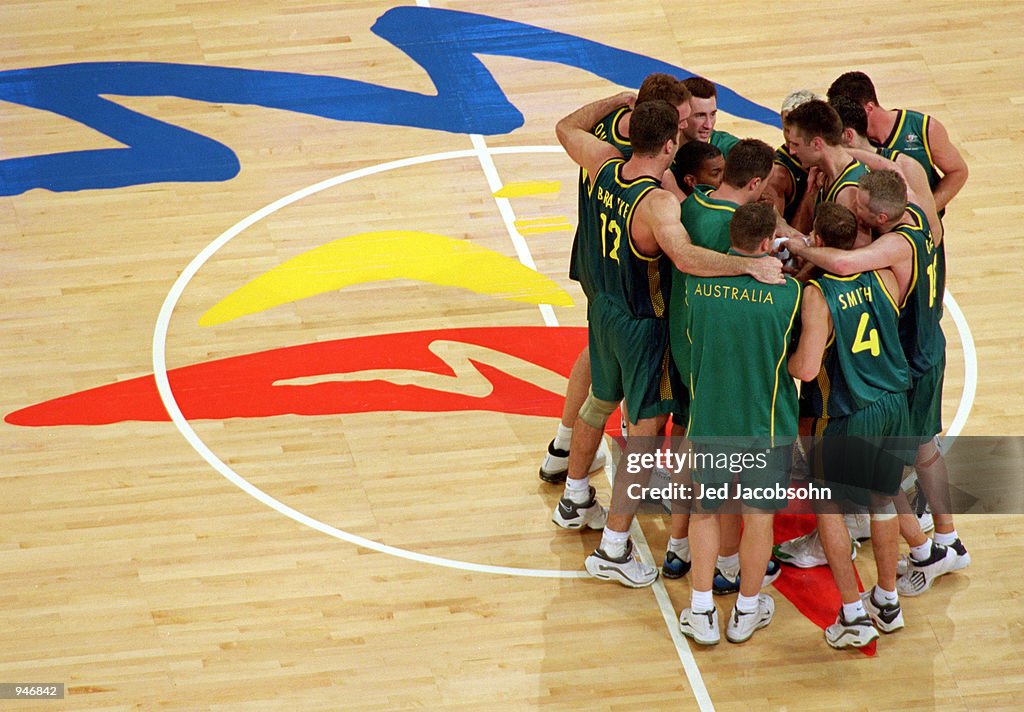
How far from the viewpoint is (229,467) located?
772cm

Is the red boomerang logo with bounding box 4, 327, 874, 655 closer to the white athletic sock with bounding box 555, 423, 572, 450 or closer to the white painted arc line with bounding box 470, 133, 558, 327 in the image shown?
the white painted arc line with bounding box 470, 133, 558, 327

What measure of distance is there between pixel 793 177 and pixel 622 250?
0.98 m

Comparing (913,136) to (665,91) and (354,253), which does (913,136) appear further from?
(354,253)

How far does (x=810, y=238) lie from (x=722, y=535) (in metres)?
1.44

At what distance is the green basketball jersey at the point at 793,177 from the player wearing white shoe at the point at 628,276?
74 cm

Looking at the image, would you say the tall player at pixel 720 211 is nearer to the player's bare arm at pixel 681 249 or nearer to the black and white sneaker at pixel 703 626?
the player's bare arm at pixel 681 249

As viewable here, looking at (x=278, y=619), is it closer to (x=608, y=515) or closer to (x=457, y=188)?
(x=608, y=515)

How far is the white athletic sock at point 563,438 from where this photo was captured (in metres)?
7.62

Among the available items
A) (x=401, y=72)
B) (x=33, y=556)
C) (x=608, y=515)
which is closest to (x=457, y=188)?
(x=401, y=72)

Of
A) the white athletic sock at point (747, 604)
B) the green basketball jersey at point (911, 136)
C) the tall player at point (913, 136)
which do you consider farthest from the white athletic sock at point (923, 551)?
the green basketball jersey at point (911, 136)

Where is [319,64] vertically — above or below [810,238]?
below

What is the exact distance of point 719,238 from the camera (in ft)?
21.1

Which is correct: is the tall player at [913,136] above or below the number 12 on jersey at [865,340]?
above

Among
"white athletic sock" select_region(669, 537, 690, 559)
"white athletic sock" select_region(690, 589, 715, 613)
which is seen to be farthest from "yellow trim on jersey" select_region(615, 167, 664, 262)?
"white athletic sock" select_region(690, 589, 715, 613)
